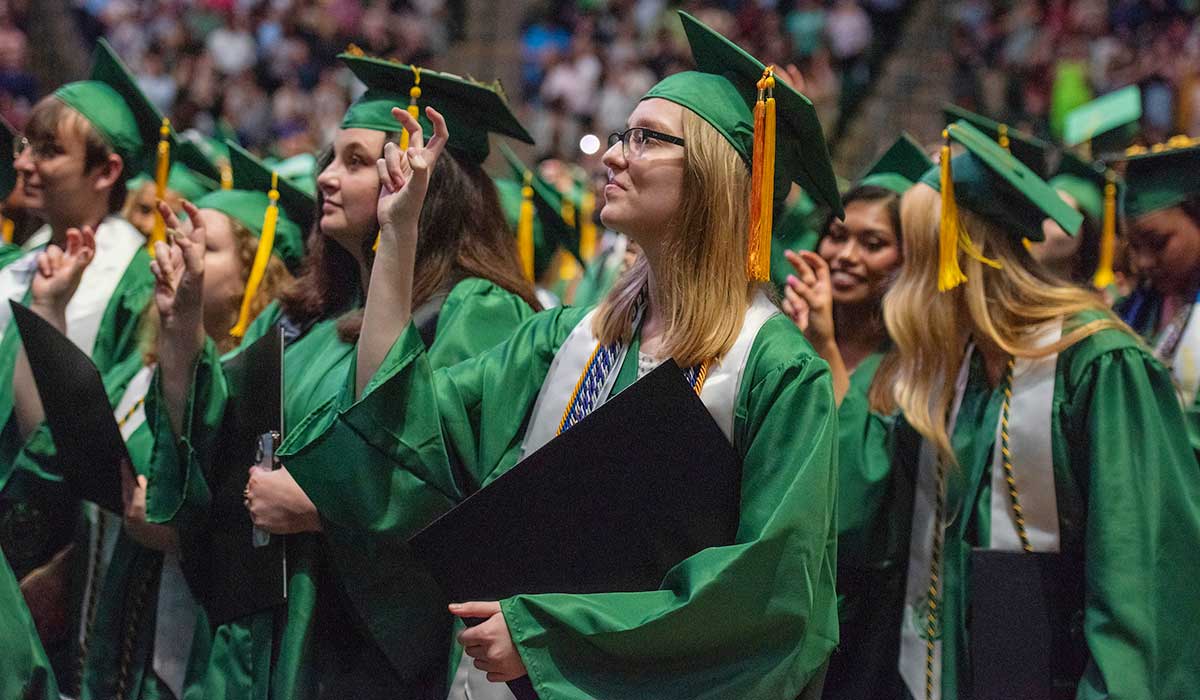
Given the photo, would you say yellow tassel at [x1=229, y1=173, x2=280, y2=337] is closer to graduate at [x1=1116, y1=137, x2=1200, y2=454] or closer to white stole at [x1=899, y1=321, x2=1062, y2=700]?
white stole at [x1=899, y1=321, x2=1062, y2=700]

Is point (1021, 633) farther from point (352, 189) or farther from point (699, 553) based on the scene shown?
point (352, 189)

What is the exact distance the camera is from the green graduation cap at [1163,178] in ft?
12.0

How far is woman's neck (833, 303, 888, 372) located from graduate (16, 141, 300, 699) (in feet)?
5.05

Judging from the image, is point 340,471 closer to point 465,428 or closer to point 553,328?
point 465,428

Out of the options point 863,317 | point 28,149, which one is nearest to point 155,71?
point 28,149

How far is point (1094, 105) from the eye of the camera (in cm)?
517

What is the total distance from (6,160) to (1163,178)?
3.47 meters

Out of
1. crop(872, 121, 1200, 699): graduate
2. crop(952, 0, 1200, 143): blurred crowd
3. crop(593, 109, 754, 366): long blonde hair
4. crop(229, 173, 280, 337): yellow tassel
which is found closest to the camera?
crop(593, 109, 754, 366): long blonde hair

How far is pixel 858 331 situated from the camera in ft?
12.5

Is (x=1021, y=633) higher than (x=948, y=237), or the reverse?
(x=948, y=237)

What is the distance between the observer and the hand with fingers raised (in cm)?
346

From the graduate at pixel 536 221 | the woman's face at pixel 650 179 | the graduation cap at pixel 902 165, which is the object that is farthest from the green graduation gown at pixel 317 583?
the graduate at pixel 536 221

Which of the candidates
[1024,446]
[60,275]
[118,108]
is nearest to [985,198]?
[1024,446]

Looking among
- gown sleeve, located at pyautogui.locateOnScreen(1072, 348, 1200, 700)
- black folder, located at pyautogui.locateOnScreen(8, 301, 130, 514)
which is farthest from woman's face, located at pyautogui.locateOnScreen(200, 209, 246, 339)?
gown sleeve, located at pyautogui.locateOnScreen(1072, 348, 1200, 700)
